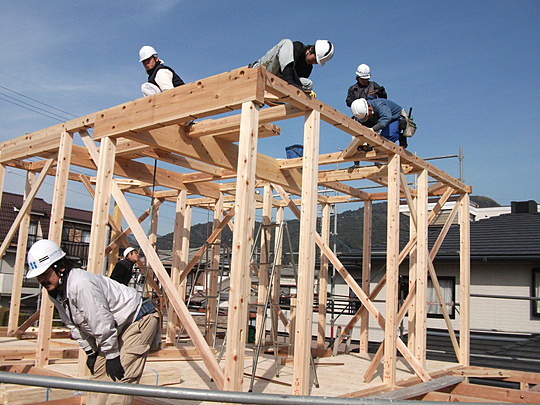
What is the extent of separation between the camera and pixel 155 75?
23.9 ft

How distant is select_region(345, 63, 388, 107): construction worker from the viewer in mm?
8562

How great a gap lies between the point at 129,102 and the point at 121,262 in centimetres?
325

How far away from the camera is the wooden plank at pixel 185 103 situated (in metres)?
5.70

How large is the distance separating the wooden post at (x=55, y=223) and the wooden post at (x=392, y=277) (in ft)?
15.1

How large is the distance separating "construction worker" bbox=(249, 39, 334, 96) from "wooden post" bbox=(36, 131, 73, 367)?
10.7 ft

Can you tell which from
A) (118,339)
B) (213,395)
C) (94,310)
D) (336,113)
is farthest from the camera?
(336,113)

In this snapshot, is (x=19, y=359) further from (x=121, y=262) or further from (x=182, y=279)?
(x=182, y=279)

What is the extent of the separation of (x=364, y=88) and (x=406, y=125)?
87cm

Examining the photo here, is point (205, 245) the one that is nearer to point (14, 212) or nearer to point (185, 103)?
point (185, 103)

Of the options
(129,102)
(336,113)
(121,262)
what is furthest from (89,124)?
(336,113)

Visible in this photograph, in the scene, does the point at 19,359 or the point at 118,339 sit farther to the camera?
the point at 19,359

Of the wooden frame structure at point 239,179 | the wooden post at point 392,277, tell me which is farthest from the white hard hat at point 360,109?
the wooden post at point 392,277

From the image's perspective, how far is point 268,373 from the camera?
26.1ft

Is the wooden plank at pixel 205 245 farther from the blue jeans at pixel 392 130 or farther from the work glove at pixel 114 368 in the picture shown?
the work glove at pixel 114 368
